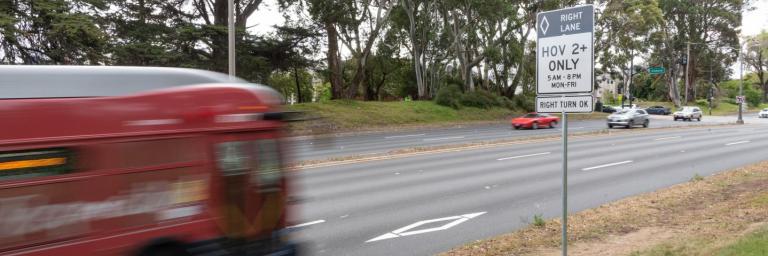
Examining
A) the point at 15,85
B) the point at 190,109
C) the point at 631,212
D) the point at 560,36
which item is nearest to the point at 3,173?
the point at 15,85

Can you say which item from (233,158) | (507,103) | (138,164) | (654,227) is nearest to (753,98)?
(507,103)

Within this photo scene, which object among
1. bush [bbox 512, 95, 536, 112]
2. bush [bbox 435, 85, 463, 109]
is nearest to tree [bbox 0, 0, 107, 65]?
bush [bbox 435, 85, 463, 109]

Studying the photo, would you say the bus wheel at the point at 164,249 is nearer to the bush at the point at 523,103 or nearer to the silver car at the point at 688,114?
the bush at the point at 523,103

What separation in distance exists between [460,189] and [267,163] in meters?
6.80

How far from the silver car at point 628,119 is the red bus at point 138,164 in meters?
34.4

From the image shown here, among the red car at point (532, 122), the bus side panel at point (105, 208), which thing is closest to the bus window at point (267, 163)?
the bus side panel at point (105, 208)

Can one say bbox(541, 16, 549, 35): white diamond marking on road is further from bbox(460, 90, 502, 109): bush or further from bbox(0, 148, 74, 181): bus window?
bbox(460, 90, 502, 109): bush

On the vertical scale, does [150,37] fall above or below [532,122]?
above

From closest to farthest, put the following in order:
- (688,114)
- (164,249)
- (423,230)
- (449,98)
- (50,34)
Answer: (164,249) < (423,230) < (50,34) < (449,98) < (688,114)

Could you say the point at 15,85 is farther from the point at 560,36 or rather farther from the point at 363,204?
the point at 363,204

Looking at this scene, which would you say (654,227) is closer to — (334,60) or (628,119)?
(628,119)

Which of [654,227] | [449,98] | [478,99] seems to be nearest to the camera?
[654,227]

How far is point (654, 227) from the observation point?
746 centimetres

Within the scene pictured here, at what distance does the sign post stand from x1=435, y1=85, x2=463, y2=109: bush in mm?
39202
